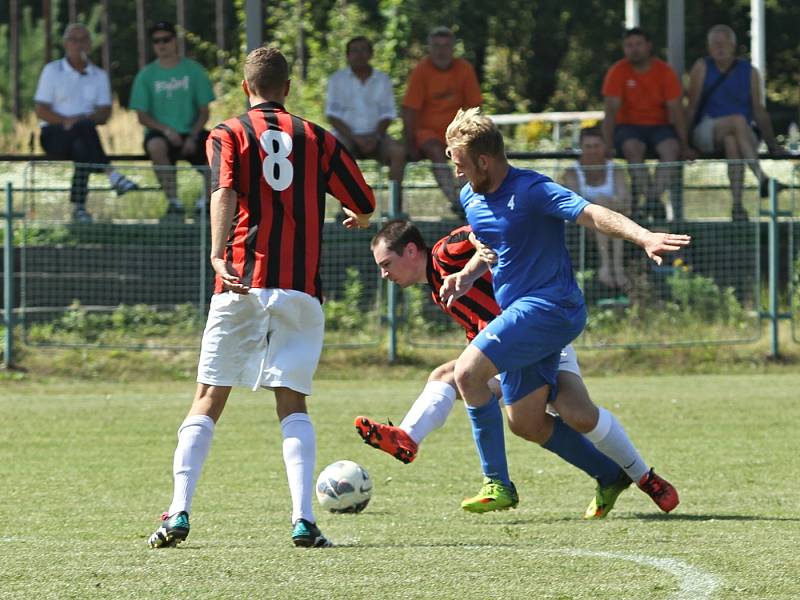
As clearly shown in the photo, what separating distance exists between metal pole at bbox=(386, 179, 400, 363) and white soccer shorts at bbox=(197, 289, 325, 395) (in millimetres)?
7917

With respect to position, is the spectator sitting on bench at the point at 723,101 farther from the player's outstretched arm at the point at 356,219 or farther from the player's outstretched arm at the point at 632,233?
the player's outstretched arm at the point at 632,233

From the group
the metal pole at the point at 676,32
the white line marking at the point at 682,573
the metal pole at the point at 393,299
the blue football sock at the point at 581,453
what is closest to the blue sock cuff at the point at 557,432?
the blue football sock at the point at 581,453

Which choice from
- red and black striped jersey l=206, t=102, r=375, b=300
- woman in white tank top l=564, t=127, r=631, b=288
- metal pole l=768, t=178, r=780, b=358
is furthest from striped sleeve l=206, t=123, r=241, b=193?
metal pole l=768, t=178, r=780, b=358

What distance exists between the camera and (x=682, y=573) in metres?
5.35

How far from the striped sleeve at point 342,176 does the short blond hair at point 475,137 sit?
1.36 feet

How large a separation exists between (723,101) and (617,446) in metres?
9.07

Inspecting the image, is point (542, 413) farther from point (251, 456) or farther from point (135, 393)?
point (135, 393)

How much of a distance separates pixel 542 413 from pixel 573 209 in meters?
1.10

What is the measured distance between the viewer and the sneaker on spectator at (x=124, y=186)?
14.4 m

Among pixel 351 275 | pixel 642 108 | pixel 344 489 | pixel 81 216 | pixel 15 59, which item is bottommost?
pixel 344 489

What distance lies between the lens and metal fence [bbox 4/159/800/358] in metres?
14.2

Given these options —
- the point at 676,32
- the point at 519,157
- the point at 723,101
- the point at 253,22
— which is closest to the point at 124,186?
the point at 253,22

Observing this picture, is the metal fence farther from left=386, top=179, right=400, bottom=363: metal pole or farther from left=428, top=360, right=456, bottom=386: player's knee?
left=428, top=360, right=456, bottom=386: player's knee

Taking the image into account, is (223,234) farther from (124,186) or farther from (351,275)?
(124,186)
